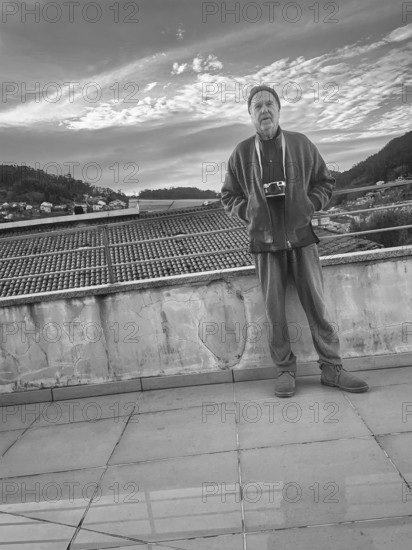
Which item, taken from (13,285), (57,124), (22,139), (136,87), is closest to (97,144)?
(57,124)

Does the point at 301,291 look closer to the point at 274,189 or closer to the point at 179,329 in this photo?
the point at 274,189

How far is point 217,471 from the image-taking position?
2.07 meters

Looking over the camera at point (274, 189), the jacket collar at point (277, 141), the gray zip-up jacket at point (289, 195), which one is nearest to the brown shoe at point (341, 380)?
the gray zip-up jacket at point (289, 195)

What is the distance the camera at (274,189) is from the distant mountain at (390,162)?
4.00 m

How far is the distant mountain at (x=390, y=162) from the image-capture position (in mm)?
7461

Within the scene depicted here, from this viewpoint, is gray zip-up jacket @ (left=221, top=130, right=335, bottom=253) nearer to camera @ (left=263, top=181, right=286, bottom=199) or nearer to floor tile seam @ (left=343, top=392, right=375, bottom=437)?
camera @ (left=263, top=181, right=286, bottom=199)

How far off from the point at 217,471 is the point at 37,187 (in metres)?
24.1

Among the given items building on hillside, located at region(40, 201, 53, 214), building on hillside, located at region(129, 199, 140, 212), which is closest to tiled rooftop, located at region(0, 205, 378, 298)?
building on hillside, located at region(129, 199, 140, 212)

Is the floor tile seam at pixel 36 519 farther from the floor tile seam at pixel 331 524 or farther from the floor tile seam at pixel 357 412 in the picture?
the floor tile seam at pixel 357 412

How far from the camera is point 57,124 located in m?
47.8

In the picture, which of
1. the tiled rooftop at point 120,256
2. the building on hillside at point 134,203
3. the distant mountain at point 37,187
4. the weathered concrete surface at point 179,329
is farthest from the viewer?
the building on hillside at point 134,203

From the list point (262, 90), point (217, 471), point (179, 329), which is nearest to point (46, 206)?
point (179, 329)

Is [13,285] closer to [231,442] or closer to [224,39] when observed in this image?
[224,39]

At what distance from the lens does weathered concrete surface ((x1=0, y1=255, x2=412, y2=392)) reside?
330cm
